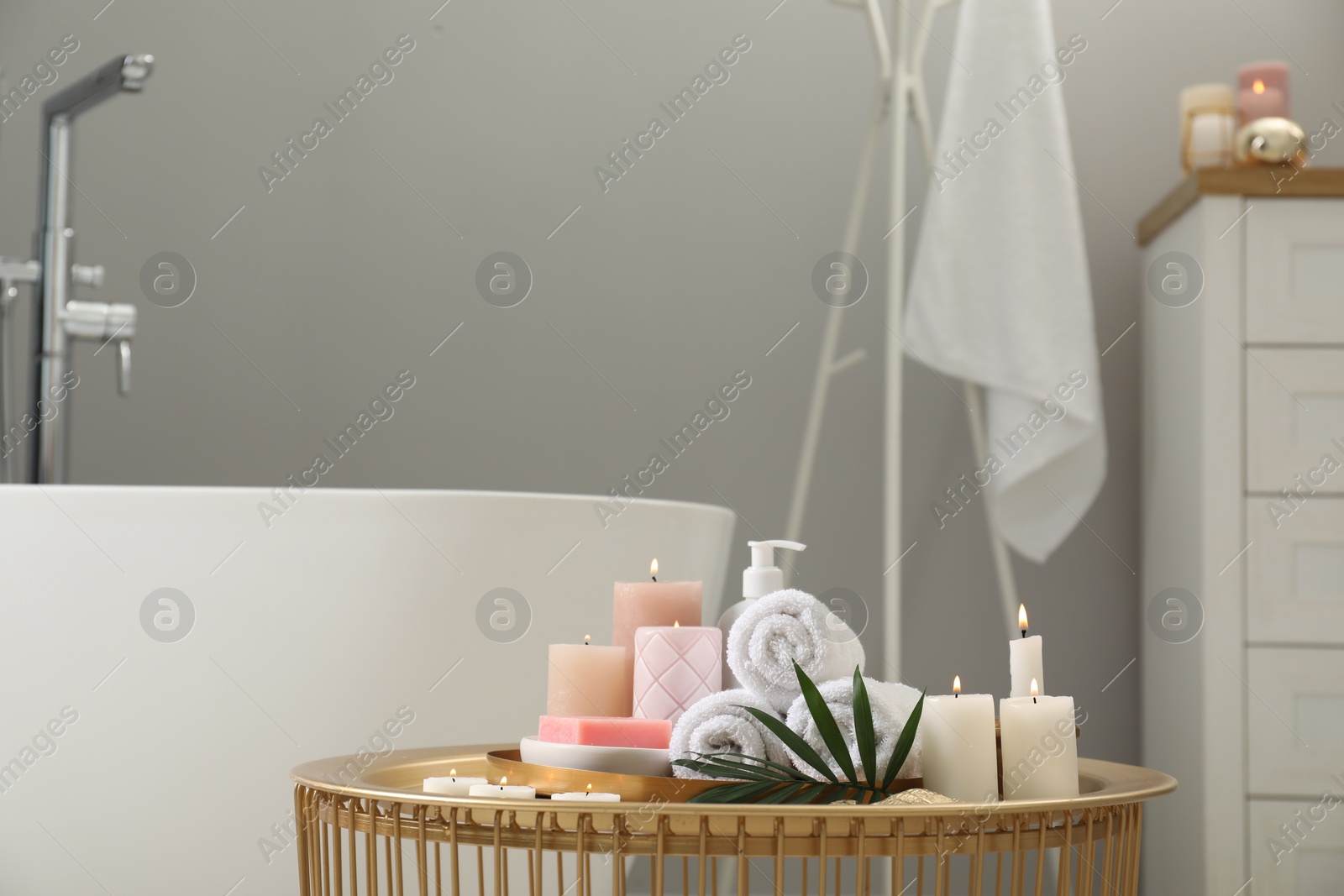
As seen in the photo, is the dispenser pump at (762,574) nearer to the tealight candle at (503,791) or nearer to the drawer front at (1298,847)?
the tealight candle at (503,791)

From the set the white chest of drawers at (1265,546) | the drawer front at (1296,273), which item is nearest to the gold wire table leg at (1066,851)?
the white chest of drawers at (1265,546)

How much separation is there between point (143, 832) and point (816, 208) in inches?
58.5

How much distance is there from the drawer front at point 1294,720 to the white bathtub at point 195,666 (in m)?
1.12

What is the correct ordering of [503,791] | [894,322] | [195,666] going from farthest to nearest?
1. [894,322]
2. [195,666]
3. [503,791]

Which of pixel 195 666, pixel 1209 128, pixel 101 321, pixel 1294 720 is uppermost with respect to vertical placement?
pixel 1209 128

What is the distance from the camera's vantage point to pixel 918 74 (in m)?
1.92

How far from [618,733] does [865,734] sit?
0.55 ft

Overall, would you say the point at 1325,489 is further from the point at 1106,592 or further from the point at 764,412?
the point at 764,412

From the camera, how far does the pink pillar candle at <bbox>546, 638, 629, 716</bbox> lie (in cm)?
82

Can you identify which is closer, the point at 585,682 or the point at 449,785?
the point at 449,785

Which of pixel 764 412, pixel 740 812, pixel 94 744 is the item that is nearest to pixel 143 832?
pixel 94 744

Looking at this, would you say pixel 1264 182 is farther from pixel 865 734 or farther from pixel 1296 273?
pixel 865 734

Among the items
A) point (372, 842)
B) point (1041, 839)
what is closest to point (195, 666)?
point (372, 842)

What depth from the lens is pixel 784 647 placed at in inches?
28.7
